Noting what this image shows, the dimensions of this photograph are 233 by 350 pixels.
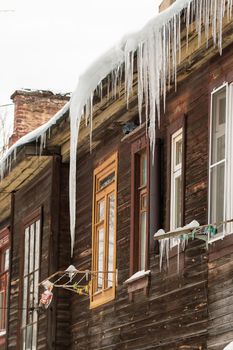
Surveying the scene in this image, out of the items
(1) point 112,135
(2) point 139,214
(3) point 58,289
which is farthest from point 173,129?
(3) point 58,289

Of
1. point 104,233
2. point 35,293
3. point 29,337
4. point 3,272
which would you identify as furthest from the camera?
point 3,272

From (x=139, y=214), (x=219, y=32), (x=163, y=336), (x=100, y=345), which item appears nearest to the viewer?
(x=219, y=32)

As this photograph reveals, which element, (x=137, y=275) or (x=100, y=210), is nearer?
(x=137, y=275)

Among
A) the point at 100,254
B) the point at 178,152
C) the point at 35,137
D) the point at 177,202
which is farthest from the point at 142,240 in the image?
the point at 35,137

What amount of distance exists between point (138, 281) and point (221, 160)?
319cm

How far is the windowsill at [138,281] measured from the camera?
16.9m

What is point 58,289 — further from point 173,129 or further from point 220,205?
point 220,205

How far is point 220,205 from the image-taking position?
14719 millimetres

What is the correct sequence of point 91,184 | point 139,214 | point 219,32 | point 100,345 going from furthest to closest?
point 91,184 < point 100,345 < point 139,214 < point 219,32

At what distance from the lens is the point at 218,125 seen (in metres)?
15.0

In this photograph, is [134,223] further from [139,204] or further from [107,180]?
[107,180]

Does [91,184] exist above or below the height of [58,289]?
above

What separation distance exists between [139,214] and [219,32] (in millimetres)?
4316

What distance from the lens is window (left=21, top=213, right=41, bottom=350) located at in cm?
2241
